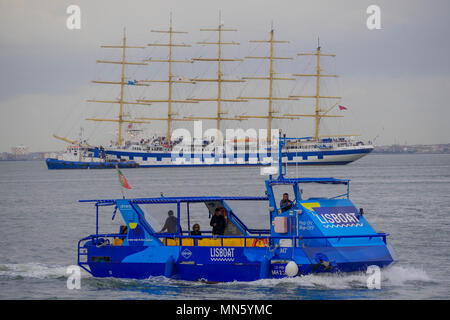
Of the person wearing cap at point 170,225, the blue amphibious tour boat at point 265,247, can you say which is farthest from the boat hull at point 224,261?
the person wearing cap at point 170,225

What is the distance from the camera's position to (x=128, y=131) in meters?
131

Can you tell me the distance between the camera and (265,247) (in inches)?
593

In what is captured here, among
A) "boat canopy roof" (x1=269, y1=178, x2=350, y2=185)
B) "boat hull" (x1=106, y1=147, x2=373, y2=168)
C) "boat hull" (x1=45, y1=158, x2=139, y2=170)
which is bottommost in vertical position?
"boat canopy roof" (x1=269, y1=178, x2=350, y2=185)

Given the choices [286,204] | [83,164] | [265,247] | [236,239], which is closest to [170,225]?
[236,239]

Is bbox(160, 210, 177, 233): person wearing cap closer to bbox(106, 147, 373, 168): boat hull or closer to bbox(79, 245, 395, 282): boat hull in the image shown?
bbox(79, 245, 395, 282): boat hull

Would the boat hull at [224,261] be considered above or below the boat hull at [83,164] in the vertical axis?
below

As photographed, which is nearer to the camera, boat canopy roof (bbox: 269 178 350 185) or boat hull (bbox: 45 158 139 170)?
boat canopy roof (bbox: 269 178 350 185)

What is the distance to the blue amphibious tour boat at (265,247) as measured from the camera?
14633 mm

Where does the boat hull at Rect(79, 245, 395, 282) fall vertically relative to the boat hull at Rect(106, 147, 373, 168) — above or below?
below

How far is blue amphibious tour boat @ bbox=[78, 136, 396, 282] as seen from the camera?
14.6 meters

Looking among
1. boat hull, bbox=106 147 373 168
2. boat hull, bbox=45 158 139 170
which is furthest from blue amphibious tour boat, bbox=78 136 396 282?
boat hull, bbox=106 147 373 168

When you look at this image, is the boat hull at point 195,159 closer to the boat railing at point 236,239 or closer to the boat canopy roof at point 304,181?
the boat canopy roof at point 304,181
